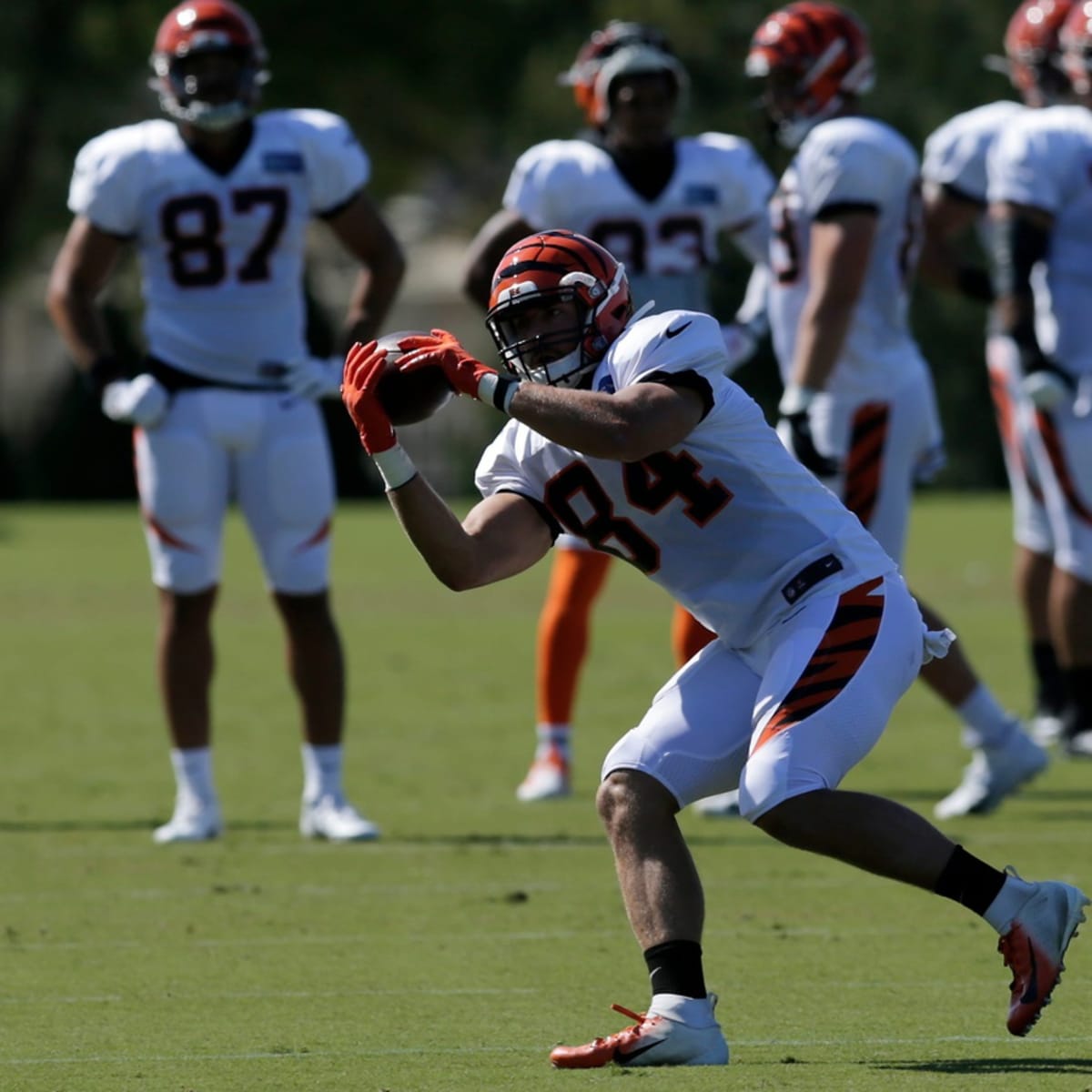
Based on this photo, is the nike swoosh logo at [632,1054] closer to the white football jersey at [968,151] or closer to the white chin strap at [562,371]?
the white chin strap at [562,371]

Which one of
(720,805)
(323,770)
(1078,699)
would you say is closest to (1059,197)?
(1078,699)

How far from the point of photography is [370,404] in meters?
4.70

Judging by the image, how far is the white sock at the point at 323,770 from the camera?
7.30m

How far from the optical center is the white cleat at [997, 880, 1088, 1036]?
4.48m

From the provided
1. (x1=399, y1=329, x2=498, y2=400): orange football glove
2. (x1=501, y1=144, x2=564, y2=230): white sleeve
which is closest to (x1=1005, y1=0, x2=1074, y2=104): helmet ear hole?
(x1=501, y1=144, x2=564, y2=230): white sleeve

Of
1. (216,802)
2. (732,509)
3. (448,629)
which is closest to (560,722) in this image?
(216,802)

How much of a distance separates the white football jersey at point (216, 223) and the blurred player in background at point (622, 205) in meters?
0.86

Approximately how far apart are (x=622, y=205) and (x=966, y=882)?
12.6ft

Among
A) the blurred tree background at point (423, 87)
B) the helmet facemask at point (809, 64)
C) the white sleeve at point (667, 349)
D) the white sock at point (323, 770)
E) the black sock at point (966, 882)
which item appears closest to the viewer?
the black sock at point (966, 882)

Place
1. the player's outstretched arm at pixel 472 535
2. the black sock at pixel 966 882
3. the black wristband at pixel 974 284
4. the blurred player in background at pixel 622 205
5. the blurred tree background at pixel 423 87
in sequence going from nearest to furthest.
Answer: the black sock at pixel 966 882
the player's outstretched arm at pixel 472 535
the blurred player in background at pixel 622 205
the black wristband at pixel 974 284
the blurred tree background at pixel 423 87

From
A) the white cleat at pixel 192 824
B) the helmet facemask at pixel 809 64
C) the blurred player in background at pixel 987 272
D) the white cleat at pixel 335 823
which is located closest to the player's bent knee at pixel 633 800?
the white cleat at pixel 335 823

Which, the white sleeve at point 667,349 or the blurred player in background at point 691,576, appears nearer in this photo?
the blurred player in background at point 691,576

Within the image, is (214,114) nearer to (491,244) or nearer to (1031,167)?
(491,244)

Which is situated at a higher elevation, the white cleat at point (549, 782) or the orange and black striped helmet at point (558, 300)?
the orange and black striped helmet at point (558, 300)
